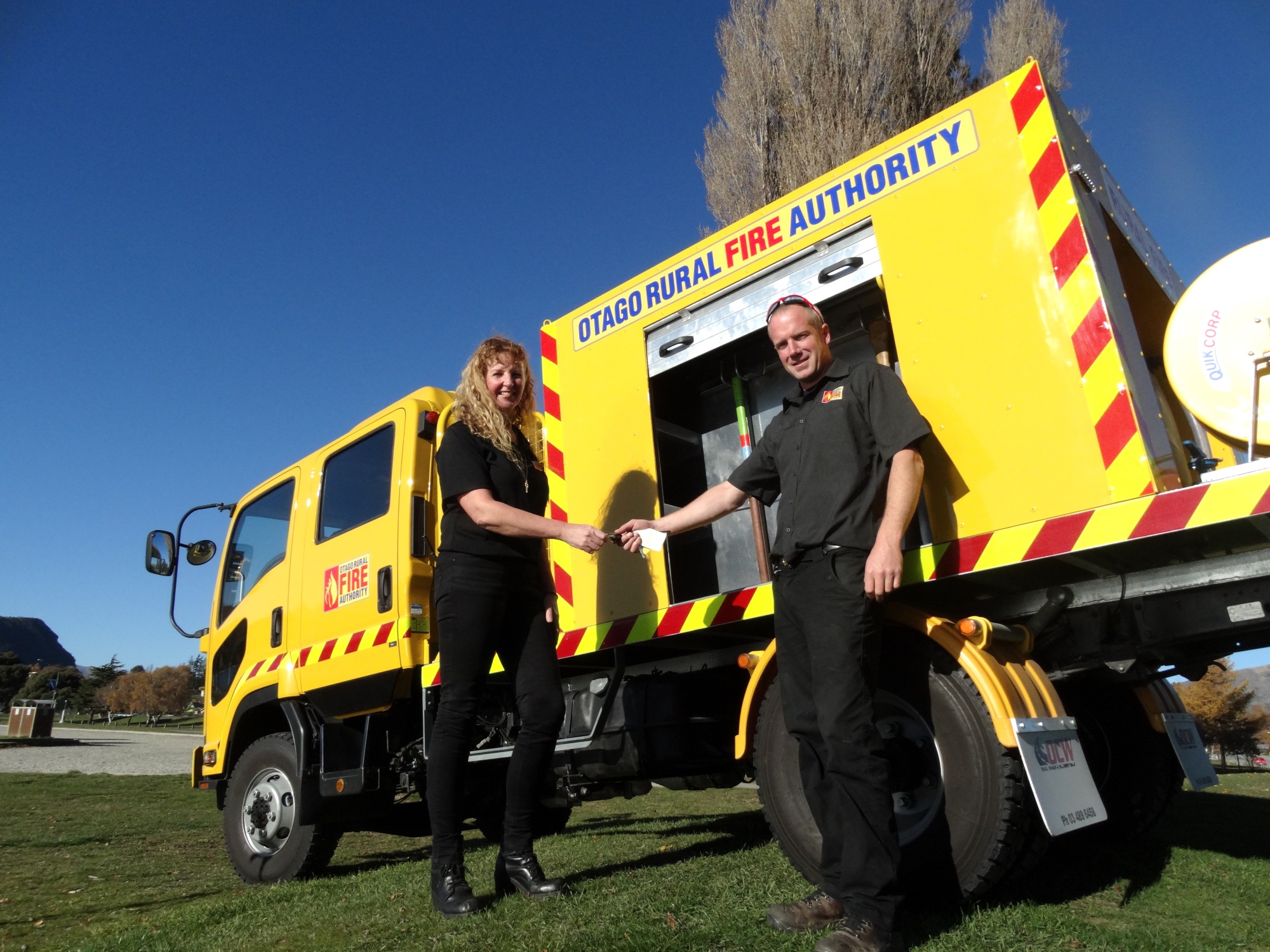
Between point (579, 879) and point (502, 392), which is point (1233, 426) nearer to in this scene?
point (502, 392)

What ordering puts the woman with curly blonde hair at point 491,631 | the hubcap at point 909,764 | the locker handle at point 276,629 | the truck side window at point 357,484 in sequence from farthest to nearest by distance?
the locker handle at point 276,629 < the truck side window at point 357,484 < the woman with curly blonde hair at point 491,631 < the hubcap at point 909,764

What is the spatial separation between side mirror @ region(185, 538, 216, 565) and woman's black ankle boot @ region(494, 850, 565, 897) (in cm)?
365

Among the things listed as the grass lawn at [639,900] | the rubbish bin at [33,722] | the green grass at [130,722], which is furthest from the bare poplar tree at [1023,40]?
the green grass at [130,722]

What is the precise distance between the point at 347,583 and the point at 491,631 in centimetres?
201

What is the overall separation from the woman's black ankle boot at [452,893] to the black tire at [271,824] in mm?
1953

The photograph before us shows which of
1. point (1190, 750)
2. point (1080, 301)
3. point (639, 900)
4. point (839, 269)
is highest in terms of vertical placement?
point (839, 269)

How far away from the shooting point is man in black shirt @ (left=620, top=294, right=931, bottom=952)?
7.02 ft

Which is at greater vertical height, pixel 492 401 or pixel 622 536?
pixel 492 401

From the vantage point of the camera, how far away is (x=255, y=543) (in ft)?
18.0

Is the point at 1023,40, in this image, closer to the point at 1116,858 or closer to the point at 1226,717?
the point at 1116,858

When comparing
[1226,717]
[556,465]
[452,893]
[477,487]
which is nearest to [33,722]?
[556,465]

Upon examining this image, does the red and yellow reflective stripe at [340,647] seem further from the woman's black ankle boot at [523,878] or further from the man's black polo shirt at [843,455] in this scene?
the man's black polo shirt at [843,455]

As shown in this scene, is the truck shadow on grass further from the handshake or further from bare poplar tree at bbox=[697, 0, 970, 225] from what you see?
bare poplar tree at bbox=[697, 0, 970, 225]

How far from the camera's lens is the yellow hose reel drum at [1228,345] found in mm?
2453
